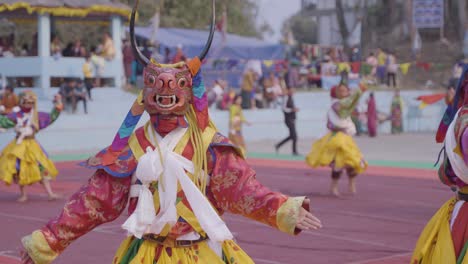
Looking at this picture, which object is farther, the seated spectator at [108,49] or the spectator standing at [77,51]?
the seated spectator at [108,49]

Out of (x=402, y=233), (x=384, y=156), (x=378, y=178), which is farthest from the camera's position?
(x=384, y=156)

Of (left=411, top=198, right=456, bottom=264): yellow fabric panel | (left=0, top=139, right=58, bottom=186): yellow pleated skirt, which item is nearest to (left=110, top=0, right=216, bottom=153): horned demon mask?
(left=411, top=198, right=456, bottom=264): yellow fabric panel

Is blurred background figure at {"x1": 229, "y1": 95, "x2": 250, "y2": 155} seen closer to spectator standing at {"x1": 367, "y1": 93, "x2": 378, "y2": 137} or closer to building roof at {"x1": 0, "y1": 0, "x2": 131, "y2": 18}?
building roof at {"x1": 0, "y1": 0, "x2": 131, "y2": 18}

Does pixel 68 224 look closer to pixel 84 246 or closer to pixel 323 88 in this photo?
pixel 84 246

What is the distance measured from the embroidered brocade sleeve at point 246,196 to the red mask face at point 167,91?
366mm

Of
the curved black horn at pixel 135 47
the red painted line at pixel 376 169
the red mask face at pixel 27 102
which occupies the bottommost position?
the red painted line at pixel 376 169

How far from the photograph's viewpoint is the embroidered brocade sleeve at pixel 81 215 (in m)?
5.49

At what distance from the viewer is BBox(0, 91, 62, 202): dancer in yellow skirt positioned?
45.1 feet

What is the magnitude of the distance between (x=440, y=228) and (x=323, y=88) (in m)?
27.4

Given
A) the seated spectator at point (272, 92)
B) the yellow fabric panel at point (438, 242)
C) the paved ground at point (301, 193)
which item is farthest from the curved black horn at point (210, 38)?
the seated spectator at point (272, 92)

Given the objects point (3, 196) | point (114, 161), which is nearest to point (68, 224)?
point (114, 161)

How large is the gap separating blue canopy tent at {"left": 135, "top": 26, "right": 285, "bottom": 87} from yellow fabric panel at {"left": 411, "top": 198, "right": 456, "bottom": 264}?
2561cm

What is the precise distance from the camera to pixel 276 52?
38.1 meters

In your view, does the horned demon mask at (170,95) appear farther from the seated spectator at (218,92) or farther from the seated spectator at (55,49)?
the seated spectator at (218,92)
